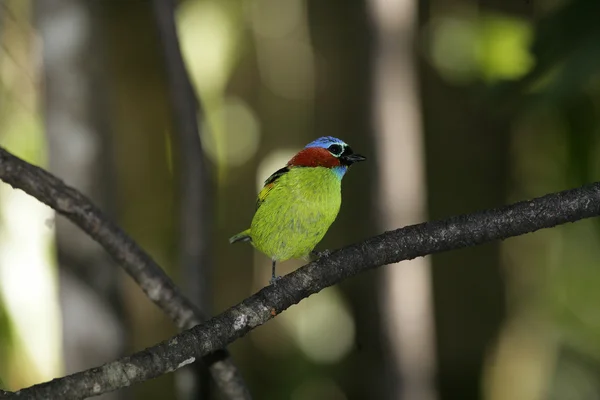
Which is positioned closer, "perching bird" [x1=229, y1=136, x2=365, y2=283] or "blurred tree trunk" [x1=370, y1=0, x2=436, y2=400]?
"perching bird" [x1=229, y1=136, x2=365, y2=283]

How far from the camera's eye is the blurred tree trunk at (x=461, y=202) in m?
7.50

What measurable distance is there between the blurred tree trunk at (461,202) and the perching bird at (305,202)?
5.54m

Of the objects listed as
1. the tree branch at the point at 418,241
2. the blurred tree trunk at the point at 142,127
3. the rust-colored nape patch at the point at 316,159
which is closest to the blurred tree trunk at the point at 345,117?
the blurred tree trunk at the point at 142,127

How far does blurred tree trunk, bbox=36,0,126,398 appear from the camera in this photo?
146 inches

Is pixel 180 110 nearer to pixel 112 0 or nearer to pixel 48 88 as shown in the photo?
pixel 48 88

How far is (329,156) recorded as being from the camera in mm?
2084

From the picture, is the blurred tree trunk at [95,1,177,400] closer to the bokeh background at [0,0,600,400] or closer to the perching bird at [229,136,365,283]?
the bokeh background at [0,0,600,400]

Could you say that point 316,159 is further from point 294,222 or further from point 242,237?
point 242,237

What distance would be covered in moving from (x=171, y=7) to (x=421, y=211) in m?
1.94

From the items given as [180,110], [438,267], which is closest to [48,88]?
[180,110]

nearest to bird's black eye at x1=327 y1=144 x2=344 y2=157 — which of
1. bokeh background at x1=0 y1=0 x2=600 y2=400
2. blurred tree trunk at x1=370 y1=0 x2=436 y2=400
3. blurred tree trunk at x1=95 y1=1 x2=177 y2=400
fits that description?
blurred tree trunk at x1=370 y1=0 x2=436 y2=400

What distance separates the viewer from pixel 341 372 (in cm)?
734

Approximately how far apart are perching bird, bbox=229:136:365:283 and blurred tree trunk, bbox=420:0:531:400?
554cm

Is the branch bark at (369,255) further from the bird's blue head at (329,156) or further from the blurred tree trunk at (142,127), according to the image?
the blurred tree trunk at (142,127)
